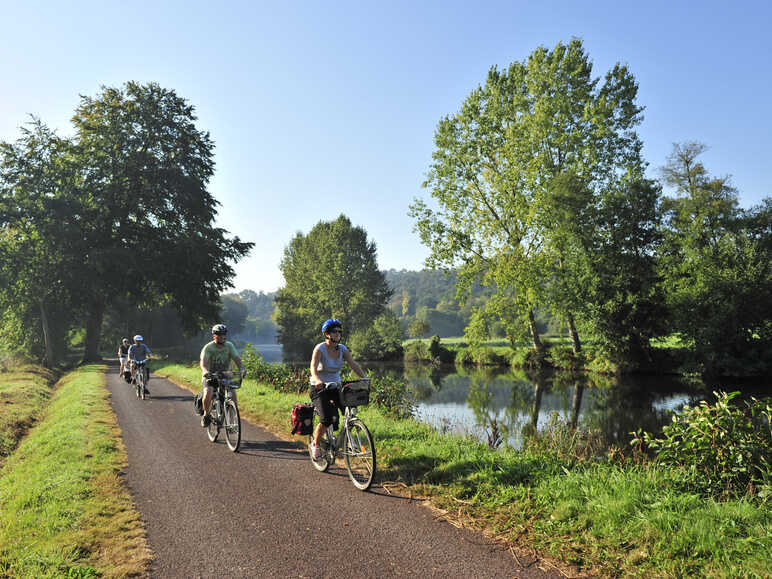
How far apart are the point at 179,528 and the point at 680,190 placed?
3846cm

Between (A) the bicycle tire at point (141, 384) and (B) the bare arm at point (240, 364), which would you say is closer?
(B) the bare arm at point (240, 364)

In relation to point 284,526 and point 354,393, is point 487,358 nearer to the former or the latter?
point 354,393

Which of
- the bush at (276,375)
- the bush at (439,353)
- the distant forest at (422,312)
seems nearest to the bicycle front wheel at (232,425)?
the bush at (276,375)

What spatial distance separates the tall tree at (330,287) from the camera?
173 ft

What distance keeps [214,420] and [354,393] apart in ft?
13.6

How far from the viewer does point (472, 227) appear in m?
31.8

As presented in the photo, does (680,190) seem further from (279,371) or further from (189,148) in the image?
(189,148)

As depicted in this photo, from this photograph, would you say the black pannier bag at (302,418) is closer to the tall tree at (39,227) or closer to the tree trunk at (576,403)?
the tree trunk at (576,403)

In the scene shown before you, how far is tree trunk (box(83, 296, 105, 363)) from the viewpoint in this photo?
109 feet

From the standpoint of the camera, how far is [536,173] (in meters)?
28.6

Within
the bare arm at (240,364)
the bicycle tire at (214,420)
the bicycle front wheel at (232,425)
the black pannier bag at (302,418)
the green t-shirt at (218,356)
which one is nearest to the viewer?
the black pannier bag at (302,418)

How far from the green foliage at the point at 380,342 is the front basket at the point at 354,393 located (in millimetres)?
38853

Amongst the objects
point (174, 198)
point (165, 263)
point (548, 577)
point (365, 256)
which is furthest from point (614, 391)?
point (365, 256)

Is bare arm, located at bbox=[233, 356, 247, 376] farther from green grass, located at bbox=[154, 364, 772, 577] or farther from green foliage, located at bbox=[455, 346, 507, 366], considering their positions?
green foliage, located at bbox=[455, 346, 507, 366]
